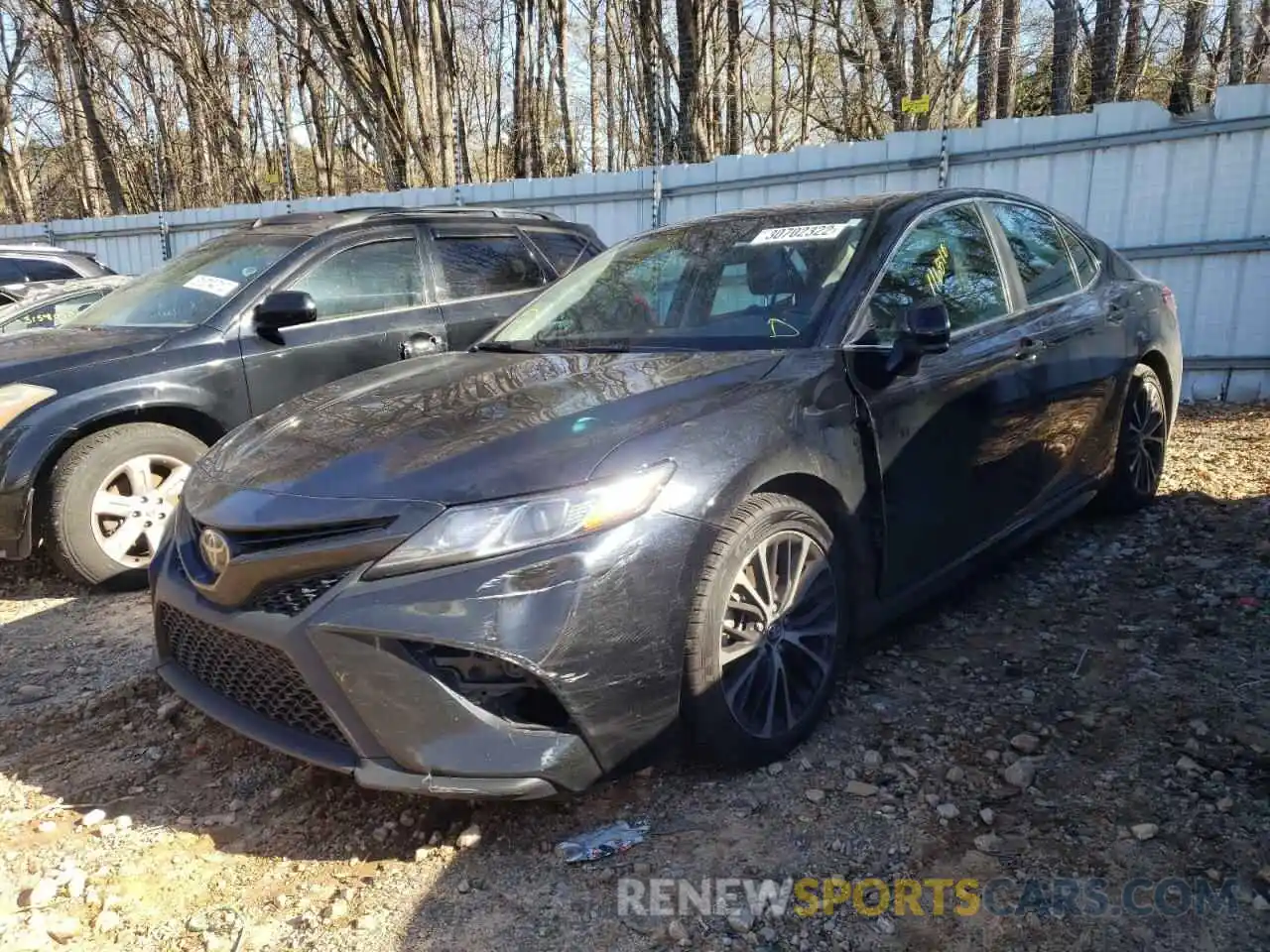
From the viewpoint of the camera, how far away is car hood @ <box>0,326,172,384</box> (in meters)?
4.06

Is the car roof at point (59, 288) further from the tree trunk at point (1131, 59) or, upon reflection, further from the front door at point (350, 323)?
the tree trunk at point (1131, 59)

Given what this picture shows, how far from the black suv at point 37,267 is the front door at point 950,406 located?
27.2ft

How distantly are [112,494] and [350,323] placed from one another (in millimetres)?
1416

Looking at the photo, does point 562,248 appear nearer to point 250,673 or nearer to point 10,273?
point 250,673

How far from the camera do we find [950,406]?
302 centimetres

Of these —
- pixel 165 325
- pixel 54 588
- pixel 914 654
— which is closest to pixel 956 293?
pixel 914 654

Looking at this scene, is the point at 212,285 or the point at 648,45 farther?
the point at 648,45

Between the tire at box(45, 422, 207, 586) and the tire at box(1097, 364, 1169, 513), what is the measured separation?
4.25m

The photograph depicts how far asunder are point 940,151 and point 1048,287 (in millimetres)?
4032

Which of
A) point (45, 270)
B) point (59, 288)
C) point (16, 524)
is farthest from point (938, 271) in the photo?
point (45, 270)

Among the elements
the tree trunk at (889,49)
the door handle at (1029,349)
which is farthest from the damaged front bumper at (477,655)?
the tree trunk at (889,49)

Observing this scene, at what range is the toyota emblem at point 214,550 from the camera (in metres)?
2.26

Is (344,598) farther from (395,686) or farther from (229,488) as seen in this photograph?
(229,488)

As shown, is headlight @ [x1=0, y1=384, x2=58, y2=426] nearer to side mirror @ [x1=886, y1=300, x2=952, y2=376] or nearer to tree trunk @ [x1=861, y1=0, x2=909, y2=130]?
side mirror @ [x1=886, y1=300, x2=952, y2=376]
